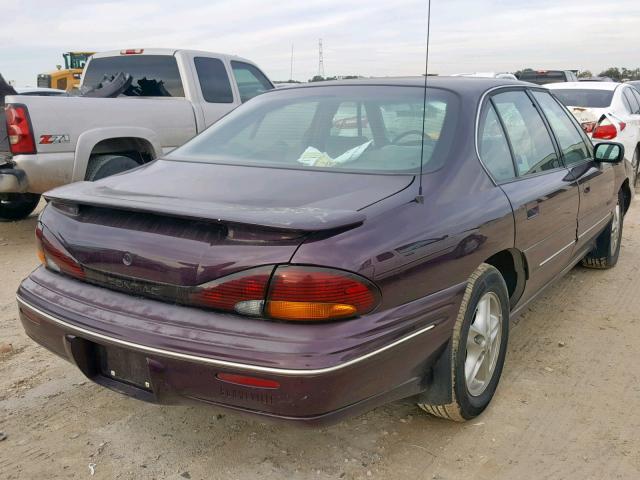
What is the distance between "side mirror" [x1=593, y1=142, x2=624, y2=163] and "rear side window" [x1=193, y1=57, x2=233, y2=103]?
451 centimetres

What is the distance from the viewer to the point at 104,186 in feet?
9.12

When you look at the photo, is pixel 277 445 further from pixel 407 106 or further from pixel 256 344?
pixel 407 106

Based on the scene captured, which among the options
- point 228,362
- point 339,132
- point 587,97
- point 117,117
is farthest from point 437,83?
point 587,97

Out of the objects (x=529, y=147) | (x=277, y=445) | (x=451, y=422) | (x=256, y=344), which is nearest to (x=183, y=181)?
(x=256, y=344)

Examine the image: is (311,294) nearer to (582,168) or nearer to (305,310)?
(305,310)

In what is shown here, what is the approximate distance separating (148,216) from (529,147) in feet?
7.15

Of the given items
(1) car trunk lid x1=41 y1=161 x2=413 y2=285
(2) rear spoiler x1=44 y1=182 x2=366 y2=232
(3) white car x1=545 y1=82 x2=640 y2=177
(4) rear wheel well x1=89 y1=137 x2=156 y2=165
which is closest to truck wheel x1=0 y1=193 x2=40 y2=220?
(4) rear wheel well x1=89 y1=137 x2=156 y2=165

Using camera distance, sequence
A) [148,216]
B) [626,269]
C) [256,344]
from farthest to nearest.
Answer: [626,269], [148,216], [256,344]

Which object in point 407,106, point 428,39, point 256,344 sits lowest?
point 256,344

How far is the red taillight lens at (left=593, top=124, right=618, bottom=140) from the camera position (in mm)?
8180

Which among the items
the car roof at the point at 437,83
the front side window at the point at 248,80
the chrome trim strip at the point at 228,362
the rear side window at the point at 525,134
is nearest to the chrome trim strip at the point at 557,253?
the rear side window at the point at 525,134

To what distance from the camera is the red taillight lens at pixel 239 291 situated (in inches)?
83.7

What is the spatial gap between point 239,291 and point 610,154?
317cm

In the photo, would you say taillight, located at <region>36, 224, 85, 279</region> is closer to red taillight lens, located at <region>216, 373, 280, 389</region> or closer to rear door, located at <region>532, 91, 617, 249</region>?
red taillight lens, located at <region>216, 373, 280, 389</region>
